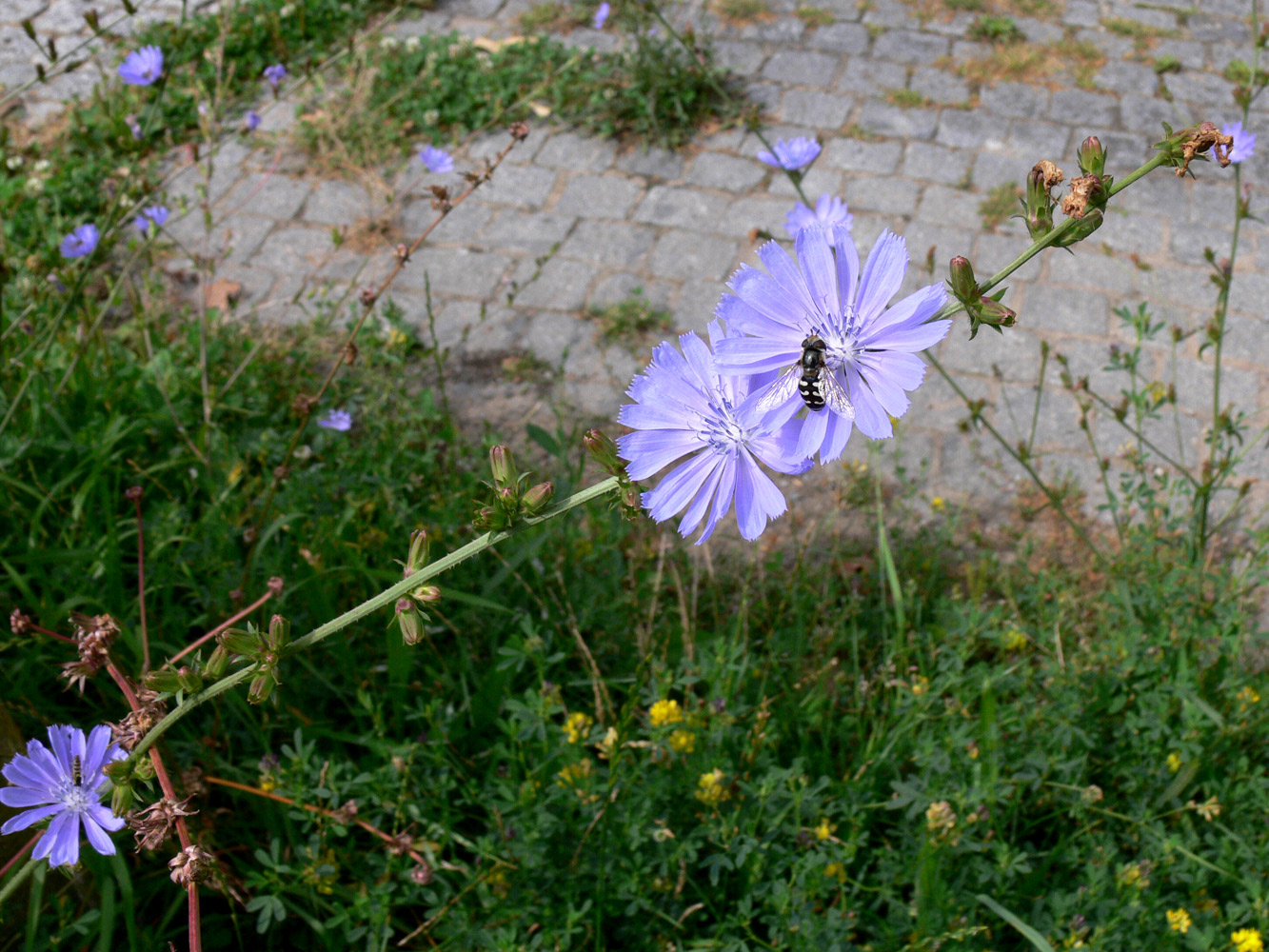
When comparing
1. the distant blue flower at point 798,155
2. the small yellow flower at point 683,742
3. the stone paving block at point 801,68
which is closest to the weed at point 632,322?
the distant blue flower at point 798,155

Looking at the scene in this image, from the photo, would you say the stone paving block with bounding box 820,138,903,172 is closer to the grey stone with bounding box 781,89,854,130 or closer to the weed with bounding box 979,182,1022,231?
the grey stone with bounding box 781,89,854,130

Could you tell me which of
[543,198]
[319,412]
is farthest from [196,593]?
[543,198]

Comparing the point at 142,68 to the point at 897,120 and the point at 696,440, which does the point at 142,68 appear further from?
the point at 897,120

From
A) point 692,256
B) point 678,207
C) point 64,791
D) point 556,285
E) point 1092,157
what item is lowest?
point 64,791

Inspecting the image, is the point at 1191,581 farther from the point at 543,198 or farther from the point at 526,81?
the point at 526,81

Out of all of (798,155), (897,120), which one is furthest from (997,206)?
(798,155)

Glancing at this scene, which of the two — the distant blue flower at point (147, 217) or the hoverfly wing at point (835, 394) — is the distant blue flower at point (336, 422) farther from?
the hoverfly wing at point (835, 394)

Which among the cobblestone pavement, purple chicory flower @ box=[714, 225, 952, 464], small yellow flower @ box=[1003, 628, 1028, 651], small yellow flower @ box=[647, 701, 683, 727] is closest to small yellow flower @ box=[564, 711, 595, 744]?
small yellow flower @ box=[647, 701, 683, 727]
